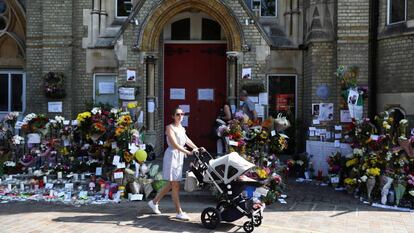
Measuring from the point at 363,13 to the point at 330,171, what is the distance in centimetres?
436

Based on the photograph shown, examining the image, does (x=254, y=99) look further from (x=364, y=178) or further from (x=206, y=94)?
(x=364, y=178)

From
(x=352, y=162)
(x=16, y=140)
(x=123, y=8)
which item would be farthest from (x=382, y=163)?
(x=123, y=8)

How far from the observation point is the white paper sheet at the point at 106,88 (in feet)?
48.6

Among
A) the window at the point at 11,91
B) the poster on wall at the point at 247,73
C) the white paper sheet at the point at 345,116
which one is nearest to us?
the white paper sheet at the point at 345,116

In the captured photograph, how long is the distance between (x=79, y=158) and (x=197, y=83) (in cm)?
481

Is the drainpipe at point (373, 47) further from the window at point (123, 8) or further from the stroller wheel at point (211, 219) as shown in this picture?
the stroller wheel at point (211, 219)

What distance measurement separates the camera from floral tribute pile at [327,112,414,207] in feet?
32.9

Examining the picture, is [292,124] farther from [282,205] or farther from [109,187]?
[109,187]

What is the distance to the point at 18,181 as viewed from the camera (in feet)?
37.6

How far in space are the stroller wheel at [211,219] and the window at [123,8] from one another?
8892 mm

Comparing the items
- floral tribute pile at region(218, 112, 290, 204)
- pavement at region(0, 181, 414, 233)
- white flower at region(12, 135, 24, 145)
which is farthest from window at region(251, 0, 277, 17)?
white flower at region(12, 135, 24, 145)

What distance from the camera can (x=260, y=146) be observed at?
1072cm

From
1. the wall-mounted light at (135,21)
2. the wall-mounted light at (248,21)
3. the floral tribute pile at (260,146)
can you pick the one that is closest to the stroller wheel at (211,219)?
the floral tribute pile at (260,146)

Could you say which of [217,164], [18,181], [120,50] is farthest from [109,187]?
[120,50]
